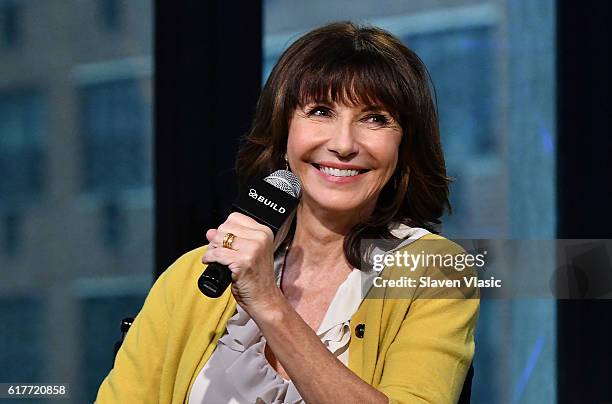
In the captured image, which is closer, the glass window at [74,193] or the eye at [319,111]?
the eye at [319,111]

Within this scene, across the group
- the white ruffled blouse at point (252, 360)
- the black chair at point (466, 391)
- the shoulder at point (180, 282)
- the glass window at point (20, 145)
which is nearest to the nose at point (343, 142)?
the white ruffled blouse at point (252, 360)

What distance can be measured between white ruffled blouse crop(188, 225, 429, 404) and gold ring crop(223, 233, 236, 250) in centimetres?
38

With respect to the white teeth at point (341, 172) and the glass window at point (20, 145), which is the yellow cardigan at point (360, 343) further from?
the glass window at point (20, 145)

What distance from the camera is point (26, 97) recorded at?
2607 mm

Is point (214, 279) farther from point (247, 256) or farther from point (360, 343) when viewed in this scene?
point (360, 343)

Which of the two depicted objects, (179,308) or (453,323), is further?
(179,308)

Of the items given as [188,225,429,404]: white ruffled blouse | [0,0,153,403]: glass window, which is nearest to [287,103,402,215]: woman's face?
[188,225,429,404]: white ruffled blouse

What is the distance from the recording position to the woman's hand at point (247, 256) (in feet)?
4.22

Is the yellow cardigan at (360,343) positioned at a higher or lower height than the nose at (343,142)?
lower

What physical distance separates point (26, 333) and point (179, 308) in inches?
39.9

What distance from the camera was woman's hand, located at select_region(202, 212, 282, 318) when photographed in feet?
4.22

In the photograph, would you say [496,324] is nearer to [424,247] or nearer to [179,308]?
[424,247]

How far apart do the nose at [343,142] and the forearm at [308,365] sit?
33cm

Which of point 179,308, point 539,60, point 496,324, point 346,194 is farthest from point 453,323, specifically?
point 539,60
